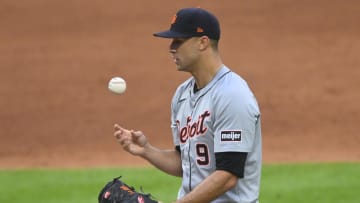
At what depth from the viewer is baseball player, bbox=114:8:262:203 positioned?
4.68 meters

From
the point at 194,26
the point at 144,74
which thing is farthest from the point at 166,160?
the point at 144,74

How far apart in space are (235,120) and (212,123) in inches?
6.5

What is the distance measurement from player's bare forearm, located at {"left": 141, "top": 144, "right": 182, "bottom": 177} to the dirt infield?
7.23 m

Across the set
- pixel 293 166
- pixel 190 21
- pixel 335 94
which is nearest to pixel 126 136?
pixel 190 21

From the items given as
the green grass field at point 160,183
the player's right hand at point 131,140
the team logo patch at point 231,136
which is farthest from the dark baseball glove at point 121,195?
the green grass field at point 160,183

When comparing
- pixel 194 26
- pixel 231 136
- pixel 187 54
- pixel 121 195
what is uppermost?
pixel 194 26

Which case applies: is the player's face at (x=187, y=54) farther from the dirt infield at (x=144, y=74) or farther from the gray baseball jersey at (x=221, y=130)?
the dirt infield at (x=144, y=74)

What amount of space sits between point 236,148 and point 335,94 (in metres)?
11.0

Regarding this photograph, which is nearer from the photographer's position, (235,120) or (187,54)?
(235,120)

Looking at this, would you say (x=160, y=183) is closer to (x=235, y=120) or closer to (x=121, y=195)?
(x=121, y=195)

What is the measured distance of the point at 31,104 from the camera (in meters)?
15.7

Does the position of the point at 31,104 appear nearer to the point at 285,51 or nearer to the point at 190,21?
the point at 285,51

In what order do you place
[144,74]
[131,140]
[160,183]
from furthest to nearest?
[144,74] → [160,183] → [131,140]

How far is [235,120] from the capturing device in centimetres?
469
